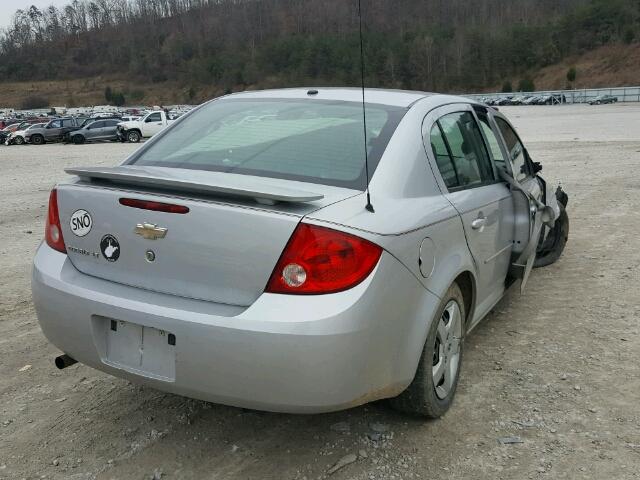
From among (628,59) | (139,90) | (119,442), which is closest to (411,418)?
(119,442)

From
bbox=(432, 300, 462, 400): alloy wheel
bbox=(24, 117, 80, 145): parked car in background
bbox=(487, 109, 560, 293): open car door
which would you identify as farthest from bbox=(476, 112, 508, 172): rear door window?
bbox=(24, 117, 80, 145): parked car in background

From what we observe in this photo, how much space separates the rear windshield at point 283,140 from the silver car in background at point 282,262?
11 millimetres

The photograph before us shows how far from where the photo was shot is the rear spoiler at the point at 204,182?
2.48 m

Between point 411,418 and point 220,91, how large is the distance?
14746 cm

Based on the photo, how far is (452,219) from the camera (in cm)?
313

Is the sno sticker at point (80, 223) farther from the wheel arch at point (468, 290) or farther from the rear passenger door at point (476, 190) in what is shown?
the wheel arch at point (468, 290)

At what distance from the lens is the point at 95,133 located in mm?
35500

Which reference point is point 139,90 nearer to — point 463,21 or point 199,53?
point 199,53

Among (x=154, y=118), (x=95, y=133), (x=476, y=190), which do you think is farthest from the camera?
(x=95, y=133)

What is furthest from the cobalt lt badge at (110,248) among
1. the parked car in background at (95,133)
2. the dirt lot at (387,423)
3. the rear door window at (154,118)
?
the parked car in background at (95,133)

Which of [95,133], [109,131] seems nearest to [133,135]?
[109,131]

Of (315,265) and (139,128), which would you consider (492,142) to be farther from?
(139,128)

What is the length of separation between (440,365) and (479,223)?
2.72 ft

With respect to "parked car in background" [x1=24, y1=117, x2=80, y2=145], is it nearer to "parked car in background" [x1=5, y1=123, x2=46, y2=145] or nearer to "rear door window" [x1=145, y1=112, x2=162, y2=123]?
"parked car in background" [x1=5, y1=123, x2=46, y2=145]
